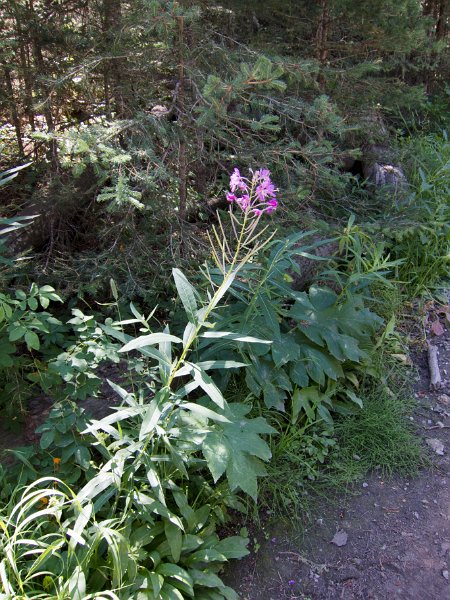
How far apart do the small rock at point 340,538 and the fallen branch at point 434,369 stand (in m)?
1.27

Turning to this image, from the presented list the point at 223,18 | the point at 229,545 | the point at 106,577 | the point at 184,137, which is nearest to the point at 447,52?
the point at 223,18

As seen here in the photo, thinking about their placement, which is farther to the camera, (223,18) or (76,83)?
(223,18)

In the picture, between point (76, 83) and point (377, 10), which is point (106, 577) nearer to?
point (76, 83)

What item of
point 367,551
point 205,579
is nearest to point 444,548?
point 367,551

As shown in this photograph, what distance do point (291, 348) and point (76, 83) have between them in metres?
2.05

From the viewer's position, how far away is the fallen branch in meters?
3.38

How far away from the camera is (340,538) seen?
8.25 ft

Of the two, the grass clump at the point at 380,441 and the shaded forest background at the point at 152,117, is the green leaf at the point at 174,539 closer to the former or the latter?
the grass clump at the point at 380,441

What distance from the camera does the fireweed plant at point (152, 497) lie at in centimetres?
187

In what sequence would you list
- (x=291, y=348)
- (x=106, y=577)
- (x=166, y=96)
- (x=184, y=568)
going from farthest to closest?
1. (x=166, y=96)
2. (x=291, y=348)
3. (x=184, y=568)
4. (x=106, y=577)

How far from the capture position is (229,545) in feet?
7.47

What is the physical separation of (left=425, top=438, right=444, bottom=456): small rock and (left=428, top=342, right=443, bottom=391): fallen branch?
0.44 m

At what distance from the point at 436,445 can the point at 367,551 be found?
2.71 ft

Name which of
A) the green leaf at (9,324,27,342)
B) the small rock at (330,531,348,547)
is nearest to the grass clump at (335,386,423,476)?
the small rock at (330,531,348,547)
